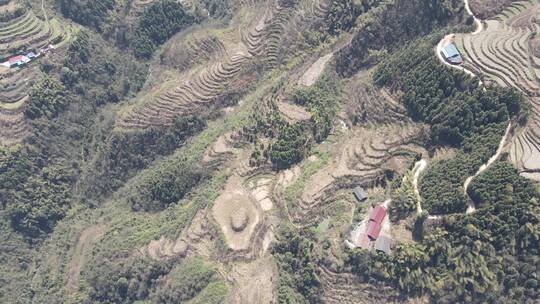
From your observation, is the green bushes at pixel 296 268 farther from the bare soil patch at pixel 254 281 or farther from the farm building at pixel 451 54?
the farm building at pixel 451 54

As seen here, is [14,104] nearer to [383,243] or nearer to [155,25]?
[155,25]

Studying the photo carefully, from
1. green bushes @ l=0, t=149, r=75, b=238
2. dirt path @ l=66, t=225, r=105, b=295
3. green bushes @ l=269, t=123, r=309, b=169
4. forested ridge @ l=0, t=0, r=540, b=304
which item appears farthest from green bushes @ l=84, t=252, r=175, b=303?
green bushes @ l=269, t=123, r=309, b=169

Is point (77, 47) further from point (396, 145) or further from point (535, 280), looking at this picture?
point (535, 280)

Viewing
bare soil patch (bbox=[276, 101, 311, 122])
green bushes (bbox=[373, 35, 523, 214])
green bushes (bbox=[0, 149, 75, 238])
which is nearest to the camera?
green bushes (bbox=[373, 35, 523, 214])

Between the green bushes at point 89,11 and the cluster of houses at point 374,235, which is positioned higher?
the green bushes at point 89,11

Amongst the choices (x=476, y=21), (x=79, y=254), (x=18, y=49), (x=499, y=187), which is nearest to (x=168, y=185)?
(x=79, y=254)

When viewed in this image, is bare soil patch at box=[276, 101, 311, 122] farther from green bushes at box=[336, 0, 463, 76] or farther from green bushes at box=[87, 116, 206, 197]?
green bushes at box=[87, 116, 206, 197]

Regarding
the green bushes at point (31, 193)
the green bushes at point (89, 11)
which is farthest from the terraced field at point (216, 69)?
the green bushes at point (89, 11)
